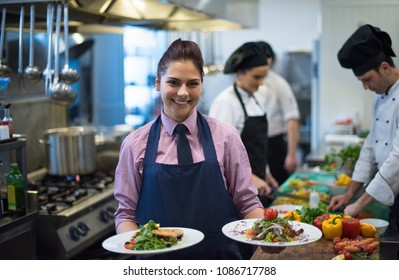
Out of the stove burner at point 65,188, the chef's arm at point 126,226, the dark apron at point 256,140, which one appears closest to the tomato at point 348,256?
the chef's arm at point 126,226

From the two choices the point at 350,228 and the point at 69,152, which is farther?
the point at 69,152

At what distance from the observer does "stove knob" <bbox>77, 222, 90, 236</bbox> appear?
2304mm

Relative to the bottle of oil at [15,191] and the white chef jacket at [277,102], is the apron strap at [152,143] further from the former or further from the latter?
the white chef jacket at [277,102]

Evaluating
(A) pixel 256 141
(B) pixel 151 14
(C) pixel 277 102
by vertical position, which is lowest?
(A) pixel 256 141

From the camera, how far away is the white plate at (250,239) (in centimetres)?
133

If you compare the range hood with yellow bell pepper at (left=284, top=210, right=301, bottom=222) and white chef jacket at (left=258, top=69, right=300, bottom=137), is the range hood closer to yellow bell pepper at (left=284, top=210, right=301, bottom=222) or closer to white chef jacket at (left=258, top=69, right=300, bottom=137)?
white chef jacket at (left=258, top=69, right=300, bottom=137)

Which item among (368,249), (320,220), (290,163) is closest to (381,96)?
(320,220)

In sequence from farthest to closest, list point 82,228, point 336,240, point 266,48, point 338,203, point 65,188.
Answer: point 266,48
point 65,188
point 82,228
point 338,203
point 336,240

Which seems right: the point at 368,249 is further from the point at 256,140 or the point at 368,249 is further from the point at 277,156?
the point at 277,156

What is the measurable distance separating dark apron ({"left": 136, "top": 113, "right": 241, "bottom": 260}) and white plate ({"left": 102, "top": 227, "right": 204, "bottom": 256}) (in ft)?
0.31

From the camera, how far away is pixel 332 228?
1795mm

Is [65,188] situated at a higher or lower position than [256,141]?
lower

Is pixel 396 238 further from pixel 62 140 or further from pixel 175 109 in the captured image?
pixel 62 140

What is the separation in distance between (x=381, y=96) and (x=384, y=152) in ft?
0.62
